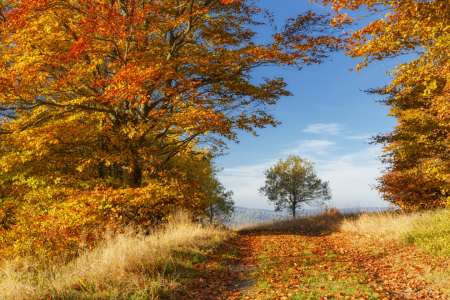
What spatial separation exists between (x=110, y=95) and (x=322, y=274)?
9.10 metres

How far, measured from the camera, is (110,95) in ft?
34.0

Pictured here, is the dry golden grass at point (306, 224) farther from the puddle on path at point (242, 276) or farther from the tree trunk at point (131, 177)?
the puddle on path at point (242, 276)

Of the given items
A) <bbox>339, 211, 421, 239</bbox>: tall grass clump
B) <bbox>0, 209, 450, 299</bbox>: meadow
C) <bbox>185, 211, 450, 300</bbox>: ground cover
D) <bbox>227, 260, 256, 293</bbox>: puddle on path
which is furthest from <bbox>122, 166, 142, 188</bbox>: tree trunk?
<bbox>339, 211, 421, 239</bbox>: tall grass clump

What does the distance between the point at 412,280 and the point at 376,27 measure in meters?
8.03

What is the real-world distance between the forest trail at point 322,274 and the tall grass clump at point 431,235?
306mm

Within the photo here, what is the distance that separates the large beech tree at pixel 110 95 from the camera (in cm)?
1112

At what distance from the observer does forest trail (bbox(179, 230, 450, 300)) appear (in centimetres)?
625

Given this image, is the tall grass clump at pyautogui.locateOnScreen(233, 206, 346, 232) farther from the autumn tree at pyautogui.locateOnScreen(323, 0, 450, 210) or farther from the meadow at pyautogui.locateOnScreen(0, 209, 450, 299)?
the meadow at pyautogui.locateOnScreen(0, 209, 450, 299)

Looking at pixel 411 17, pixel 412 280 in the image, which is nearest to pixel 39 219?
pixel 412 280

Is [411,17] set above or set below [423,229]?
above

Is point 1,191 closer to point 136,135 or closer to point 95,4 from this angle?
point 136,135

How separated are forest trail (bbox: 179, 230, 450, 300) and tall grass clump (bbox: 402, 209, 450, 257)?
31 centimetres

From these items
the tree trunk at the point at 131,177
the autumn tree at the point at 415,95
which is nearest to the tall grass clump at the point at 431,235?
the autumn tree at the point at 415,95

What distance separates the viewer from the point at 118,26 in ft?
33.8
